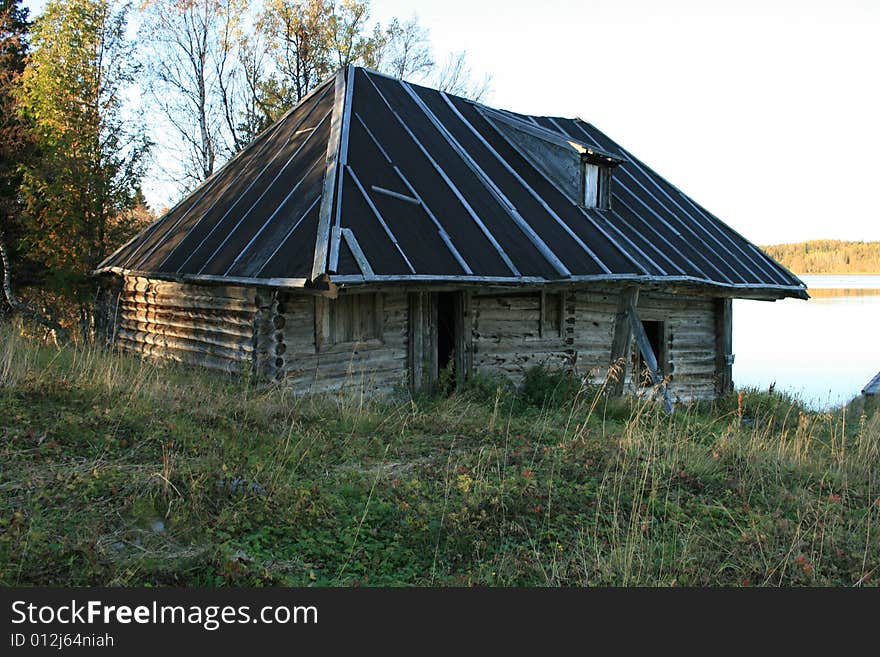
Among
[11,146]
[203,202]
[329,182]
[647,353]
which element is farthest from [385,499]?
[11,146]

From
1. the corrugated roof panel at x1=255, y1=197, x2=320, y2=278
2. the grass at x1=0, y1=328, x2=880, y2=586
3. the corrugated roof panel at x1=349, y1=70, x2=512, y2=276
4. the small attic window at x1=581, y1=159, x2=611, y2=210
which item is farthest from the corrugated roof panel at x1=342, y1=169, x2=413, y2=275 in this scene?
the small attic window at x1=581, y1=159, x2=611, y2=210

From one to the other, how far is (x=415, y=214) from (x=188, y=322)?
4.37 metres

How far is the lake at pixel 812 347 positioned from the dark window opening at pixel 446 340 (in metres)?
9.08

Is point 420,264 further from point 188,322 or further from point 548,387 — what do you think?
point 188,322

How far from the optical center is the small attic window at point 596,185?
518 inches

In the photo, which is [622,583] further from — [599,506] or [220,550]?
[220,550]

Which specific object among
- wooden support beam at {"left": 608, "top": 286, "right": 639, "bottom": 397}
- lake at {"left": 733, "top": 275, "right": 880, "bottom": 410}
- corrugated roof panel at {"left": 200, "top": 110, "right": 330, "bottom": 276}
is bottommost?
lake at {"left": 733, "top": 275, "right": 880, "bottom": 410}

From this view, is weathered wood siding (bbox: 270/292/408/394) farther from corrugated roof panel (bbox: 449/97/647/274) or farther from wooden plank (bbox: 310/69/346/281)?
corrugated roof panel (bbox: 449/97/647/274)

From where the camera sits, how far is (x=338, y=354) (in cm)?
971

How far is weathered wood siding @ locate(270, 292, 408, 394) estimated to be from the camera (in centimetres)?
931

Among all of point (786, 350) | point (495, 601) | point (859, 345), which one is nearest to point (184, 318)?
point (495, 601)

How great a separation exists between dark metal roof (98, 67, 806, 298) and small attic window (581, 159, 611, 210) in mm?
191

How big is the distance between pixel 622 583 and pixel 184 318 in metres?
9.30

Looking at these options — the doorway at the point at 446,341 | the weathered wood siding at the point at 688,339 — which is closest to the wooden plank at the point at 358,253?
the doorway at the point at 446,341
